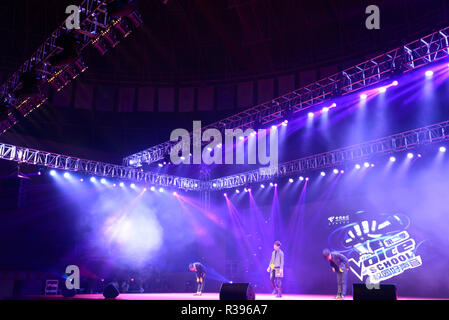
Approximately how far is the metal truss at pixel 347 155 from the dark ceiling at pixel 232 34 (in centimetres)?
512

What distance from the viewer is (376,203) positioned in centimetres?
1556

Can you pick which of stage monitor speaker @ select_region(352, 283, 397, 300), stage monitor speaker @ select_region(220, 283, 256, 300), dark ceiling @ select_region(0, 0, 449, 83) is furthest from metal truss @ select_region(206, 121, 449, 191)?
stage monitor speaker @ select_region(220, 283, 256, 300)

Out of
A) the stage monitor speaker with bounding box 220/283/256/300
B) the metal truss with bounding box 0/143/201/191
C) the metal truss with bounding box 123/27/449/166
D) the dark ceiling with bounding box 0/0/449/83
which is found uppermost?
the dark ceiling with bounding box 0/0/449/83

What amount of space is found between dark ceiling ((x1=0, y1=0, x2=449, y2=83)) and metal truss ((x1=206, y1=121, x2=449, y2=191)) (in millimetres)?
5123

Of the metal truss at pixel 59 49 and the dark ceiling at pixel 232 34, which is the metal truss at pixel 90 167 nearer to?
the metal truss at pixel 59 49

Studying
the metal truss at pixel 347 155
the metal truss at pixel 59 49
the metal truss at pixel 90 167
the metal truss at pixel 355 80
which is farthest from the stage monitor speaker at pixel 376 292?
the metal truss at pixel 90 167

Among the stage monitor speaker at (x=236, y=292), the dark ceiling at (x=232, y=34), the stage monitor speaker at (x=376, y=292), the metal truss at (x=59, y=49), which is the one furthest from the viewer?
the dark ceiling at (x=232, y=34)

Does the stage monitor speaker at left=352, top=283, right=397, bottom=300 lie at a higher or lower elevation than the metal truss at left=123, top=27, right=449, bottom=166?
lower

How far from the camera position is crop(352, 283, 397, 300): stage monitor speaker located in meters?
6.78

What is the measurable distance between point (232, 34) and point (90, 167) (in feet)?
31.2

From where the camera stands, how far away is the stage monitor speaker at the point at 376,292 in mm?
6779

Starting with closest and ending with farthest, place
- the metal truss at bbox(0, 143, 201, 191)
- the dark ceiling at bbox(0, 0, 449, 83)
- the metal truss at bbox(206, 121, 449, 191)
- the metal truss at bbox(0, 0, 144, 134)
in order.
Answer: the metal truss at bbox(0, 0, 144, 134) → the metal truss at bbox(206, 121, 449, 191) → the metal truss at bbox(0, 143, 201, 191) → the dark ceiling at bbox(0, 0, 449, 83)

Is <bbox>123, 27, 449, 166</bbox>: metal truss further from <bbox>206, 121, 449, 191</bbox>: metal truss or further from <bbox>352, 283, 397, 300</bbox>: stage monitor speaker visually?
<bbox>352, 283, 397, 300</bbox>: stage monitor speaker
